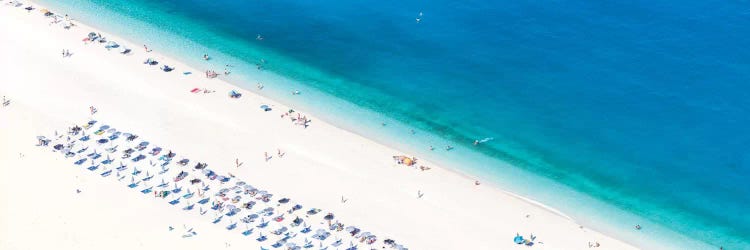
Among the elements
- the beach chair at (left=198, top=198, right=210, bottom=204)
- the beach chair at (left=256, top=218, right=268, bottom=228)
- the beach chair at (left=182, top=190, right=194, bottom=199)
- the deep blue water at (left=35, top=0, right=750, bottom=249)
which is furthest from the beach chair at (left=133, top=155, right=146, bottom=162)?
the deep blue water at (left=35, top=0, right=750, bottom=249)

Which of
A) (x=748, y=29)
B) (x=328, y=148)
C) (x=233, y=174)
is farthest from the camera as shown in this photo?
(x=748, y=29)

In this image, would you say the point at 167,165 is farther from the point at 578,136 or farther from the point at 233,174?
the point at 578,136

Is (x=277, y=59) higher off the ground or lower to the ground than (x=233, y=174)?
higher

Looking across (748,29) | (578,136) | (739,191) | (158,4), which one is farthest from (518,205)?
(158,4)

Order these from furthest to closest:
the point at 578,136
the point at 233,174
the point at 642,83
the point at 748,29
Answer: the point at 748,29
the point at 642,83
the point at 578,136
the point at 233,174

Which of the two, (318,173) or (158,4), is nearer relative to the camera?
(318,173)

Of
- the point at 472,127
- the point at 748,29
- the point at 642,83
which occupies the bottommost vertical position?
the point at 472,127

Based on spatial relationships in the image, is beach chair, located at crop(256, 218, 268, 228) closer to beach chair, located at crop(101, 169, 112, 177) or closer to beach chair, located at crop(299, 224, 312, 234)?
beach chair, located at crop(299, 224, 312, 234)

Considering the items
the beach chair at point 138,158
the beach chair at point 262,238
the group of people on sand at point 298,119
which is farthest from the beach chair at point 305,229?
the beach chair at point 138,158
